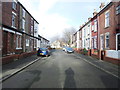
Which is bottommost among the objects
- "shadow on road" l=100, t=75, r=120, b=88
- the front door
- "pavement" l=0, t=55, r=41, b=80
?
"shadow on road" l=100, t=75, r=120, b=88

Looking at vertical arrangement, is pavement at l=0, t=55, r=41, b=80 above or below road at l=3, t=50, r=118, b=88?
above

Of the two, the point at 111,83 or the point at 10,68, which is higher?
the point at 10,68

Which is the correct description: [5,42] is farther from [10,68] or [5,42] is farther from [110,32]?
[110,32]

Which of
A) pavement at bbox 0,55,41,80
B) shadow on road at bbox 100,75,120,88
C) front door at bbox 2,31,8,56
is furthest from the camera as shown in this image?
front door at bbox 2,31,8,56

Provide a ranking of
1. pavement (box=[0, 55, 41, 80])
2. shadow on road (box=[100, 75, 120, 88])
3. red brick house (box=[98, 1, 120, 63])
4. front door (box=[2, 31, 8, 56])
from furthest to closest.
A: front door (box=[2, 31, 8, 56]) < red brick house (box=[98, 1, 120, 63]) < pavement (box=[0, 55, 41, 80]) < shadow on road (box=[100, 75, 120, 88])

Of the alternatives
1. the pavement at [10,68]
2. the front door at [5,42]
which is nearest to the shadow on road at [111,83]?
the pavement at [10,68]

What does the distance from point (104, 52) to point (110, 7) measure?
5.50 meters

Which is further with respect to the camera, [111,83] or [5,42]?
[5,42]

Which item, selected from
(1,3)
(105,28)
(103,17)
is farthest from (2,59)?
(103,17)

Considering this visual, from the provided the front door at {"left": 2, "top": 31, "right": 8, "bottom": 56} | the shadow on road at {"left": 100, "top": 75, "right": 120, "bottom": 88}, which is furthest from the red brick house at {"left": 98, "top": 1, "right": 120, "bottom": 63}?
the front door at {"left": 2, "top": 31, "right": 8, "bottom": 56}

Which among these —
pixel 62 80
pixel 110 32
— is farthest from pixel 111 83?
pixel 110 32

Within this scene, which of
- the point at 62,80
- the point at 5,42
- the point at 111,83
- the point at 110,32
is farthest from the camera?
the point at 5,42

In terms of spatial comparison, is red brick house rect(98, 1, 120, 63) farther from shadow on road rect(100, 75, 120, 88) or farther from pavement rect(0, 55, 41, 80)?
pavement rect(0, 55, 41, 80)

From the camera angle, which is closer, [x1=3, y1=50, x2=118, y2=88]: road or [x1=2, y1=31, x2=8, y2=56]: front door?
[x1=3, y1=50, x2=118, y2=88]: road
